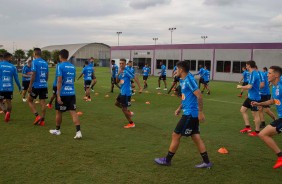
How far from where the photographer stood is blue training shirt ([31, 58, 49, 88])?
799 centimetres

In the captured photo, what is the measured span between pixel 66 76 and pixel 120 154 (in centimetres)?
227

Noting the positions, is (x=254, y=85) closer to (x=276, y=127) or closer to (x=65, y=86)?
(x=276, y=127)

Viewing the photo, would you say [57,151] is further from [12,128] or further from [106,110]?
[106,110]

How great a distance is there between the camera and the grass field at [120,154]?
4.73 meters

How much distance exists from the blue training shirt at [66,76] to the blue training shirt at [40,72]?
5.44ft

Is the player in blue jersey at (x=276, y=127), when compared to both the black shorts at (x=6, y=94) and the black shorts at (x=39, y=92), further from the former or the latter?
the black shorts at (x=6, y=94)

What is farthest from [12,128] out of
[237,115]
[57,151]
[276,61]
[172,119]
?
[276,61]

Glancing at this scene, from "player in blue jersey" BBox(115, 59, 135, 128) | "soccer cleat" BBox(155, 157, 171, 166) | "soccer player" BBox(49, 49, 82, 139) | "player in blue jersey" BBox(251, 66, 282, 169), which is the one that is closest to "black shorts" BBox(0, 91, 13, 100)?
"soccer player" BBox(49, 49, 82, 139)

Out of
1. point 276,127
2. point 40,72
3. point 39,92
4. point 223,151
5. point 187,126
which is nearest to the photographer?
point 187,126

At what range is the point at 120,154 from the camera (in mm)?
5867

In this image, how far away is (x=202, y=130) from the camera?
8.32 metres

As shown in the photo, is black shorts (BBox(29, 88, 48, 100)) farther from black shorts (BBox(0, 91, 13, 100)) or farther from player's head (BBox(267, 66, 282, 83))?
player's head (BBox(267, 66, 282, 83))

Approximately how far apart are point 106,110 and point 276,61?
26.5 meters

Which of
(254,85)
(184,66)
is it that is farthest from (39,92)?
(254,85)
